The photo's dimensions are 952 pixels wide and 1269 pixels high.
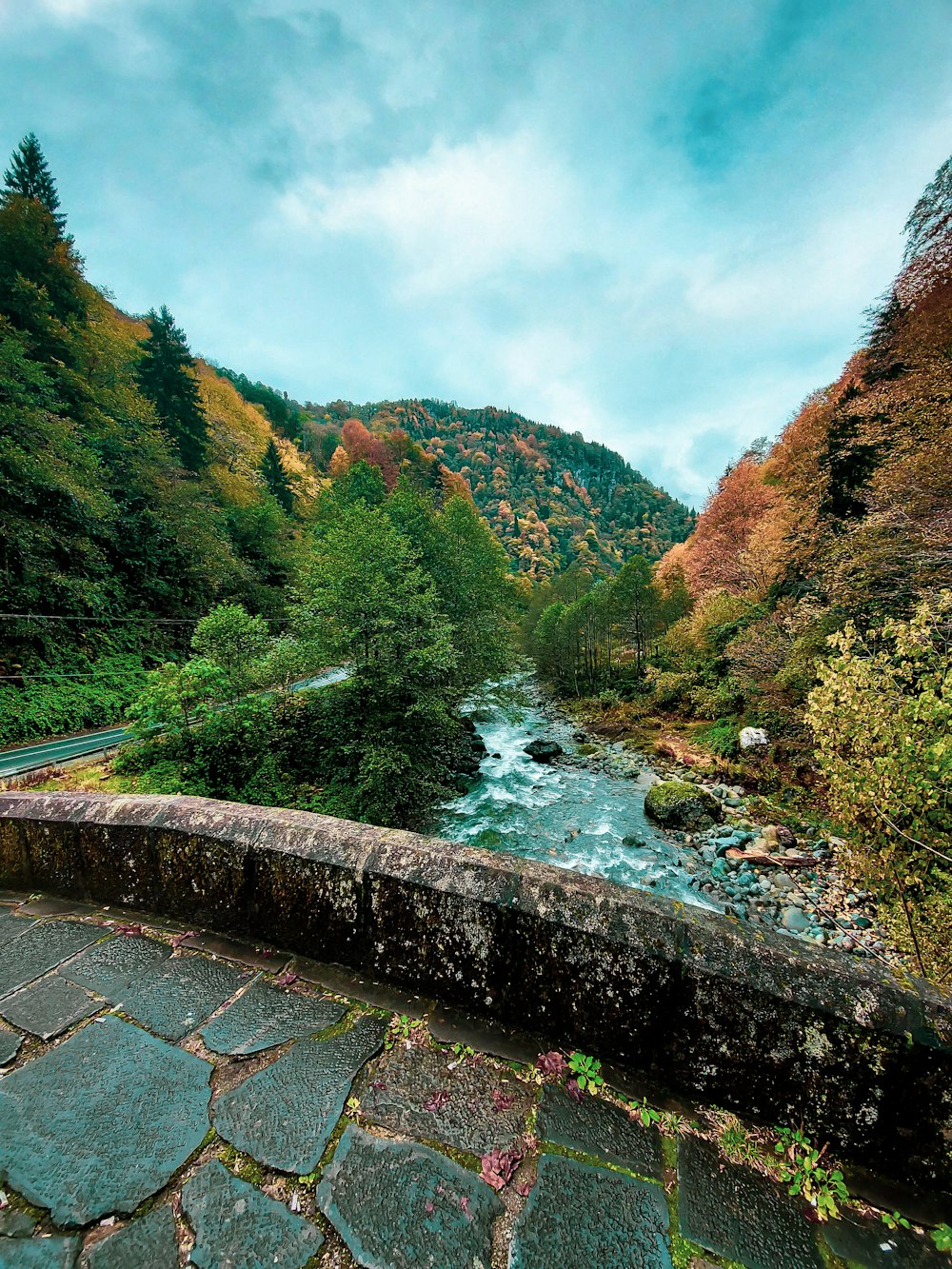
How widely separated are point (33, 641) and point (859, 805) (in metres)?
16.8

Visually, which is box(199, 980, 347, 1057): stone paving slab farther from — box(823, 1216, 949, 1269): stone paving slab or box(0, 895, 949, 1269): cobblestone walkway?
box(823, 1216, 949, 1269): stone paving slab

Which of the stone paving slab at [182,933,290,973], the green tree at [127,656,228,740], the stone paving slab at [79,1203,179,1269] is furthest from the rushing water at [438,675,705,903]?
the stone paving slab at [79,1203,179,1269]

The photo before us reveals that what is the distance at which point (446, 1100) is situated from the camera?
148 cm

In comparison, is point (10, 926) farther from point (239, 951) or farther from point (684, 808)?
point (684, 808)

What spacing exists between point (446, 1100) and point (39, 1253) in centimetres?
104

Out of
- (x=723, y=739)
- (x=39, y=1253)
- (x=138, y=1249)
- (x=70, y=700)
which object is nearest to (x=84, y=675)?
(x=70, y=700)

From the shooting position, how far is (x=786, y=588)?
16578 mm

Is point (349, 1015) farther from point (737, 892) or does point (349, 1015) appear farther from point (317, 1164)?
point (737, 892)

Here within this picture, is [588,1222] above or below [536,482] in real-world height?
below

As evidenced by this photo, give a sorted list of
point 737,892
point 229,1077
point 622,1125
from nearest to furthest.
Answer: point 622,1125, point 229,1077, point 737,892

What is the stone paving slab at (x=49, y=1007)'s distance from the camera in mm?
1727

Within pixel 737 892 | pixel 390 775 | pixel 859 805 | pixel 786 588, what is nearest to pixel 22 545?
pixel 390 775

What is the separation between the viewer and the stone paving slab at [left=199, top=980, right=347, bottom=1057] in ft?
5.49

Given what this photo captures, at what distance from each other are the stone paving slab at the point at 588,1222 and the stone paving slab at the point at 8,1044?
184 centimetres
